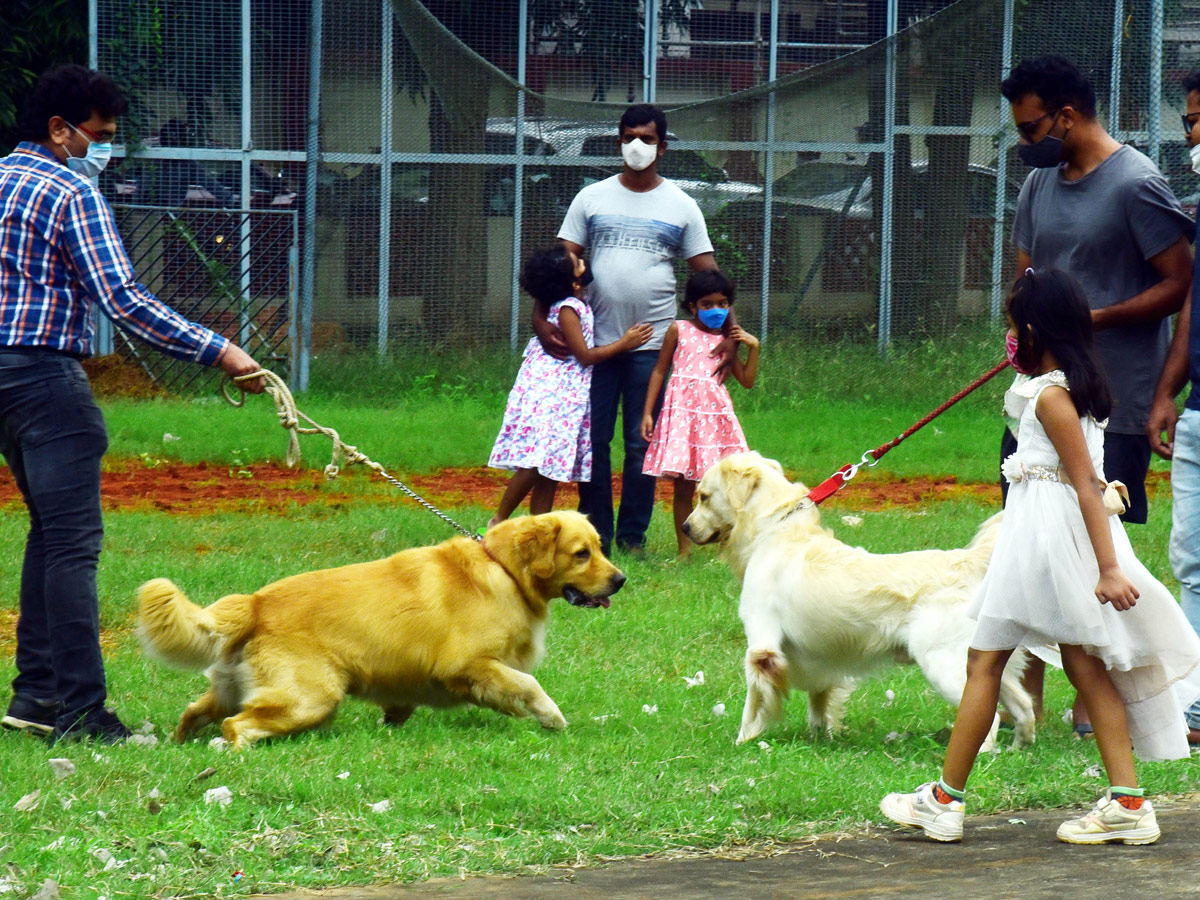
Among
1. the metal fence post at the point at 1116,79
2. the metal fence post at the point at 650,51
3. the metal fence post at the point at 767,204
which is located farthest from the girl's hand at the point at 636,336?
the metal fence post at the point at 650,51

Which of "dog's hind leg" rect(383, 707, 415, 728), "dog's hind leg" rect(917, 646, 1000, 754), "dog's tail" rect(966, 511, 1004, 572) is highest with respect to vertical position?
"dog's tail" rect(966, 511, 1004, 572)

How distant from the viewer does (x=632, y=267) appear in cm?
828

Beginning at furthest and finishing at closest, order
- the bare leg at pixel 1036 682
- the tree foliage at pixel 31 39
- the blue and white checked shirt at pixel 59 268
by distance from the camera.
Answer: the tree foliage at pixel 31 39
the bare leg at pixel 1036 682
the blue and white checked shirt at pixel 59 268

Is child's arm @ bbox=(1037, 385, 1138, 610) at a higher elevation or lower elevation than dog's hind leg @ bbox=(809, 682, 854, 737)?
higher

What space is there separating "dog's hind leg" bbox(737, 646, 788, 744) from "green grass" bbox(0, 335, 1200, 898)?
0.08 metres

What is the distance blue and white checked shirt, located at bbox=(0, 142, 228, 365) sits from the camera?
4789mm

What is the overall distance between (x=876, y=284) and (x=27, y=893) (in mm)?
12132

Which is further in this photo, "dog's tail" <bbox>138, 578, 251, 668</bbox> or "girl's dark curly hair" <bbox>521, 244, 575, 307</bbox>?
"girl's dark curly hair" <bbox>521, 244, 575, 307</bbox>

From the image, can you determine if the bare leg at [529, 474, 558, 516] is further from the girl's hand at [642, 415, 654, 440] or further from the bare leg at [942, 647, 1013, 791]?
the bare leg at [942, 647, 1013, 791]

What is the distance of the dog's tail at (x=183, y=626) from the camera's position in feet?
16.0

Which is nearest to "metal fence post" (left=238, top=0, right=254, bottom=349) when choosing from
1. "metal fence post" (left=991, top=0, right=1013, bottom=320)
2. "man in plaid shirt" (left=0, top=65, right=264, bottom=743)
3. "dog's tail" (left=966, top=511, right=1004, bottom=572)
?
"metal fence post" (left=991, top=0, right=1013, bottom=320)

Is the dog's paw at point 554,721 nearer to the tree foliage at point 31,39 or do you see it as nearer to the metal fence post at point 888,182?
the metal fence post at point 888,182

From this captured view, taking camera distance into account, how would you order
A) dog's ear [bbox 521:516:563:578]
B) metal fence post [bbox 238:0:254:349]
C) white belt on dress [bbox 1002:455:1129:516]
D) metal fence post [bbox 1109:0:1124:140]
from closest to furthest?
white belt on dress [bbox 1002:455:1129:516] → dog's ear [bbox 521:516:563:578] → metal fence post [bbox 1109:0:1124:140] → metal fence post [bbox 238:0:254:349]

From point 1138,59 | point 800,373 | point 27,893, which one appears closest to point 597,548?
point 27,893
